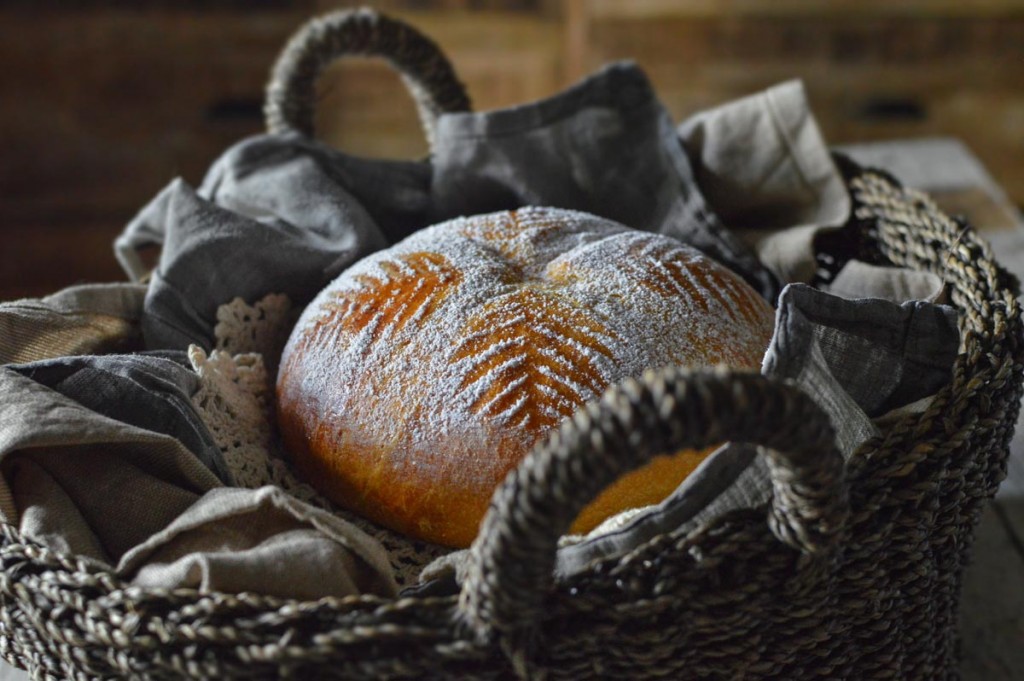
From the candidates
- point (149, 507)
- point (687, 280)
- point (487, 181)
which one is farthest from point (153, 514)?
point (487, 181)

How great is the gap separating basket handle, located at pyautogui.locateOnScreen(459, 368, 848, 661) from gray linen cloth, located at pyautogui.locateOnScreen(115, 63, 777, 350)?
0.43m

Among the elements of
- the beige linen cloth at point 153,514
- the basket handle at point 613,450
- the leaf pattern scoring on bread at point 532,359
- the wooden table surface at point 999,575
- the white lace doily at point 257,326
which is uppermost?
the basket handle at point 613,450

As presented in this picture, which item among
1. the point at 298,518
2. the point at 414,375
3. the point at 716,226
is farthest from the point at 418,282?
the point at 716,226

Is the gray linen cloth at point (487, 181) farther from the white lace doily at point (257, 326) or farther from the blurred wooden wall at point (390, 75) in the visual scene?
the blurred wooden wall at point (390, 75)

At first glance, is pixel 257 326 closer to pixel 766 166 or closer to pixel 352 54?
pixel 352 54

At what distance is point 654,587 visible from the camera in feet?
1.44

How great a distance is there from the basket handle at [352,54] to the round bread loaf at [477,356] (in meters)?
0.33

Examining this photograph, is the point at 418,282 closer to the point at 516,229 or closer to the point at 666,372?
the point at 516,229

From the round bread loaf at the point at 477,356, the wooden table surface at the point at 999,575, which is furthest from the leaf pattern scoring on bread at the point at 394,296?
the wooden table surface at the point at 999,575

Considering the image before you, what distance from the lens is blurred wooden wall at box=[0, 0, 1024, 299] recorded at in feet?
6.35

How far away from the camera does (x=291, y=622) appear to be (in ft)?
1.40

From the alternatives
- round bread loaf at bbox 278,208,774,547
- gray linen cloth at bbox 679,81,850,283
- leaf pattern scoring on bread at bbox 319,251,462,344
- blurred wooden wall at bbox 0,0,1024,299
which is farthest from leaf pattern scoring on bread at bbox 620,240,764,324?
blurred wooden wall at bbox 0,0,1024,299

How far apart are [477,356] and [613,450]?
0.24m

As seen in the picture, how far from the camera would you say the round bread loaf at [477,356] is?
1.91 feet
